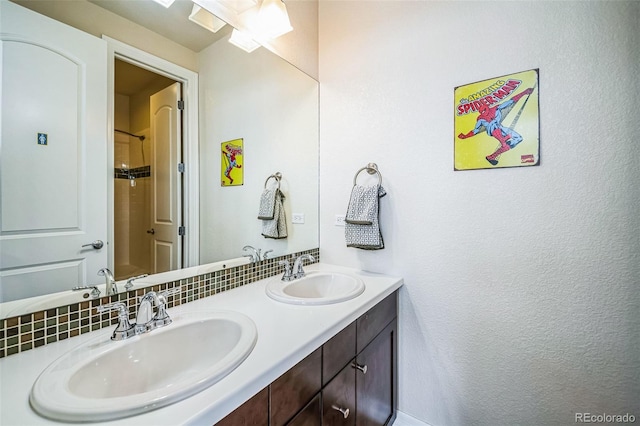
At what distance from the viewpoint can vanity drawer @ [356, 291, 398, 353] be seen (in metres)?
1.15

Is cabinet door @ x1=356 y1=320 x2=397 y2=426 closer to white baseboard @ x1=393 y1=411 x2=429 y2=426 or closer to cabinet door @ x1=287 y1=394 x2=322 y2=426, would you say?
white baseboard @ x1=393 y1=411 x2=429 y2=426

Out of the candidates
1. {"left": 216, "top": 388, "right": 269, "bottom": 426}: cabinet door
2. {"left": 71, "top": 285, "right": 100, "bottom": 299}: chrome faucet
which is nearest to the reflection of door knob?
{"left": 71, "top": 285, "right": 100, "bottom": 299}: chrome faucet

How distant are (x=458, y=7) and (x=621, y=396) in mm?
1781

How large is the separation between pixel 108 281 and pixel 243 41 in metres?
1.28

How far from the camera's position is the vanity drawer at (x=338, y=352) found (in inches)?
36.6

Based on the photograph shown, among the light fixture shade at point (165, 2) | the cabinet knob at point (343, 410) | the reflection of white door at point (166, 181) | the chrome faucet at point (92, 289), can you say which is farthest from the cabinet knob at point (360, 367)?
the light fixture shade at point (165, 2)

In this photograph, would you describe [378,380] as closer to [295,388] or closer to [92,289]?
[295,388]

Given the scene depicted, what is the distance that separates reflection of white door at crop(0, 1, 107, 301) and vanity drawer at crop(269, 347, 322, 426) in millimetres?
727

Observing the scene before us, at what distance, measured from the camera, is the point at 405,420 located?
1.49 metres

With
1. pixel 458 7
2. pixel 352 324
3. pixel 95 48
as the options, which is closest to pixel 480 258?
pixel 352 324

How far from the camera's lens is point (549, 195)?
3.70ft

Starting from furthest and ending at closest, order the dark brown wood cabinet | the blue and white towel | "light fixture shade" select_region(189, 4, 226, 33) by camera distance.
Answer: the blue and white towel
"light fixture shade" select_region(189, 4, 226, 33)
the dark brown wood cabinet

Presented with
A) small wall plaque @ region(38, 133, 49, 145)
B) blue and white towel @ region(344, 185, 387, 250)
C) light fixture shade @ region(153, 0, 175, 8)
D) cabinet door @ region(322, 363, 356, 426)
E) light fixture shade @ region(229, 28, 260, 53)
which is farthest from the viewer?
blue and white towel @ region(344, 185, 387, 250)

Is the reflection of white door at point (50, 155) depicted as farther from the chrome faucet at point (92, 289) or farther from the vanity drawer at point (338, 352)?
the vanity drawer at point (338, 352)
